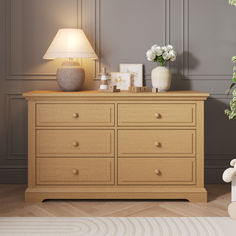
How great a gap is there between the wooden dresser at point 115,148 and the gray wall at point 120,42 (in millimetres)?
562

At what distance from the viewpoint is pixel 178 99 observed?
2.94 metres

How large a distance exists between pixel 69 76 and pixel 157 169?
104 cm

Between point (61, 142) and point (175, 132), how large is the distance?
0.89 metres

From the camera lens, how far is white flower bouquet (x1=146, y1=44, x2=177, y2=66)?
10.5 feet

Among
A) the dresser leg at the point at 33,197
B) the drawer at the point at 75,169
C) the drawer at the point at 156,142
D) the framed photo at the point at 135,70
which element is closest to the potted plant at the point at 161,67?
the framed photo at the point at 135,70

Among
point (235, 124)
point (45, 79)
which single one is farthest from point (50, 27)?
point (235, 124)

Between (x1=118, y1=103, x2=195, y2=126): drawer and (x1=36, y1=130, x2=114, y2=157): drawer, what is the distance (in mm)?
197

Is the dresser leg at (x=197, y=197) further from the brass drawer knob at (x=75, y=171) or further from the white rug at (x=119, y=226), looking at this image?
the brass drawer knob at (x=75, y=171)

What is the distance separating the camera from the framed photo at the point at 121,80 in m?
3.27

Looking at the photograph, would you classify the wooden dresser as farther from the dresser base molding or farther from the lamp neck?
the lamp neck

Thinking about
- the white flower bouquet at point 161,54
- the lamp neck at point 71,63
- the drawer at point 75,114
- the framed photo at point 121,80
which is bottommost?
the drawer at point 75,114

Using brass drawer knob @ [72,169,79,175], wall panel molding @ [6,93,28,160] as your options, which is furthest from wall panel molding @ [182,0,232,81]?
wall panel molding @ [6,93,28,160]

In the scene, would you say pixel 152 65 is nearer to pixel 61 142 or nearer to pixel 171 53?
pixel 171 53

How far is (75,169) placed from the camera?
2979mm
